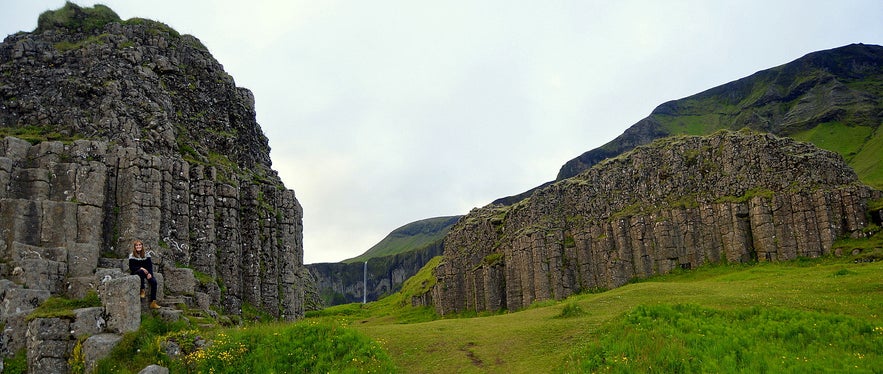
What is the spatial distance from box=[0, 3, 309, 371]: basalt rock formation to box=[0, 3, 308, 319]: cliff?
0.07 meters

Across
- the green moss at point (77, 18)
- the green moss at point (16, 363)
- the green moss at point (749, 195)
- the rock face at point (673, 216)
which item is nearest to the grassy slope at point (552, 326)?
the green moss at point (16, 363)

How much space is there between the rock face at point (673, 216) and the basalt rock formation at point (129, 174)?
40.4 metres

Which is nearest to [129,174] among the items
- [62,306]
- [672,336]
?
[62,306]

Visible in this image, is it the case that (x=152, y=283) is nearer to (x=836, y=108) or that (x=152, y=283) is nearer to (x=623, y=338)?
(x=623, y=338)

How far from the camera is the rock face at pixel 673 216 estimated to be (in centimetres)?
5772

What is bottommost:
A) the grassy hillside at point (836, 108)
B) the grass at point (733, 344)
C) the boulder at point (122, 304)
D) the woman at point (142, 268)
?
the grass at point (733, 344)

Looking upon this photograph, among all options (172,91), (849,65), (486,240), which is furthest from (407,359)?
(849,65)

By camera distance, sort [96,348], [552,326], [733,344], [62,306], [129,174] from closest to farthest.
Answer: [96,348], [733,344], [62,306], [552,326], [129,174]

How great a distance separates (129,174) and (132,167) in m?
0.37

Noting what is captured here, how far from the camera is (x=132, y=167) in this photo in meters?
28.8

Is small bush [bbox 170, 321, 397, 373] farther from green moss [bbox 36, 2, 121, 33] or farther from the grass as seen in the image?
green moss [bbox 36, 2, 121, 33]

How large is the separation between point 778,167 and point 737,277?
17389 millimetres

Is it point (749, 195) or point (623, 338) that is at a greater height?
point (749, 195)

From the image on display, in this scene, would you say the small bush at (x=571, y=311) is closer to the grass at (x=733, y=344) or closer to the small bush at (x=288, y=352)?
the grass at (x=733, y=344)
